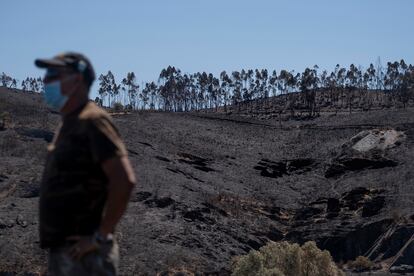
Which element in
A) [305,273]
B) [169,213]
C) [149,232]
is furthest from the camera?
[169,213]

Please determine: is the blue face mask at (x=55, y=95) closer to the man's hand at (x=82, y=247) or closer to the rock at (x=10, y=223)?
the man's hand at (x=82, y=247)

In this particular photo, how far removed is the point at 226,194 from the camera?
45312 millimetres

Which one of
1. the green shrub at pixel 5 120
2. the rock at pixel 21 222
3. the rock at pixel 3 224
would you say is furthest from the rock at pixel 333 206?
the green shrub at pixel 5 120

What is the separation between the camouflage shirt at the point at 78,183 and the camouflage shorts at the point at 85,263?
8cm

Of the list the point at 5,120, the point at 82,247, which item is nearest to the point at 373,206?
the point at 5,120

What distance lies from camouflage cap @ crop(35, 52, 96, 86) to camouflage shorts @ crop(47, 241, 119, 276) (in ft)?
3.55

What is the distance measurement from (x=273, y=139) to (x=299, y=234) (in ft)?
101

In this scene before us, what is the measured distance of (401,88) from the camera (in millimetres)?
117000

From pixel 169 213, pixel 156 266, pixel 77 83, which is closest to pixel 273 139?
pixel 169 213

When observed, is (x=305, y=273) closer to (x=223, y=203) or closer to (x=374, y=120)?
(x=223, y=203)

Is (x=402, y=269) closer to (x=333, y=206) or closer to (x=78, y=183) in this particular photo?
(x=333, y=206)

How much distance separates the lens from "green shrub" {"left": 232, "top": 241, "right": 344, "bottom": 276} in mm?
23812

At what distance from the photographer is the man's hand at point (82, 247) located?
4.34 m

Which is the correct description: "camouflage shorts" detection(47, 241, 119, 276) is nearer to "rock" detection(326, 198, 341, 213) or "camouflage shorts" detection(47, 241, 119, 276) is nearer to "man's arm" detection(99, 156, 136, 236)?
"man's arm" detection(99, 156, 136, 236)
